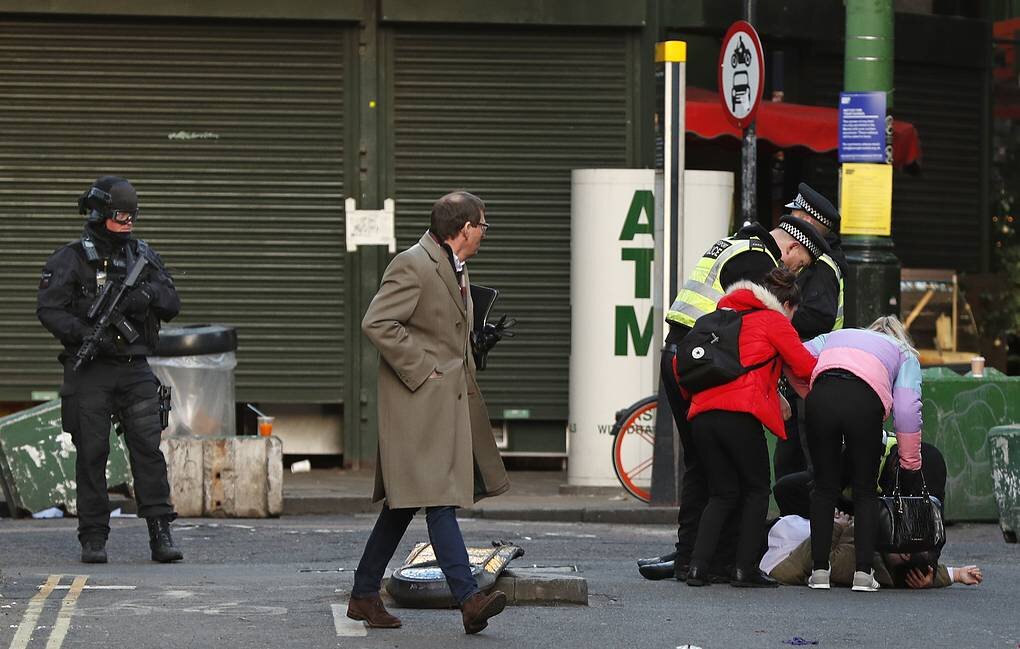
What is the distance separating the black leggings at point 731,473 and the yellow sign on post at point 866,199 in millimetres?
4748

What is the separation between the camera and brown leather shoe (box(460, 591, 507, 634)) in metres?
7.32

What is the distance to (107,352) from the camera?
1016cm

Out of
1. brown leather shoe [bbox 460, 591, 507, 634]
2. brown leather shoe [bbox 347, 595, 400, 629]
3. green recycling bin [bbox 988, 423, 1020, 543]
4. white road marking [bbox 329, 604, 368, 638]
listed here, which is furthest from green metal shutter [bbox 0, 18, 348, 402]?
brown leather shoe [bbox 460, 591, 507, 634]

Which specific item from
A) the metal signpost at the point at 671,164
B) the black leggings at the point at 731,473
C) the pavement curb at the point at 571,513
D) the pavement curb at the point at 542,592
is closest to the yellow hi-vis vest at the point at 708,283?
the black leggings at the point at 731,473

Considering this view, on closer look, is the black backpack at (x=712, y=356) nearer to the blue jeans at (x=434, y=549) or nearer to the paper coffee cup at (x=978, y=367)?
the blue jeans at (x=434, y=549)

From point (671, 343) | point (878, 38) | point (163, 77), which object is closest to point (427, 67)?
Answer: point (163, 77)

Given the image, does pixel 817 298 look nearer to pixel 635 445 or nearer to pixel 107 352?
pixel 107 352

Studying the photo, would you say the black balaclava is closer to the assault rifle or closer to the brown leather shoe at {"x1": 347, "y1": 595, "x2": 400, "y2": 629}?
the assault rifle

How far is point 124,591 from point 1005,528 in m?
5.57

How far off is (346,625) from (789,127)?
8.66 metres

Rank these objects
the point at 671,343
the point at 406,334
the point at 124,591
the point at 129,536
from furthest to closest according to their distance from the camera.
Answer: the point at 129,536 → the point at 671,343 → the point at 124,591 → the point at 406,334

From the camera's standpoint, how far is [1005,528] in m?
11.8

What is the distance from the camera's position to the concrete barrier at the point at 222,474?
1288 cm

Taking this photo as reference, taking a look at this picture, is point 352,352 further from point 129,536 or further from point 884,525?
point 884,525
